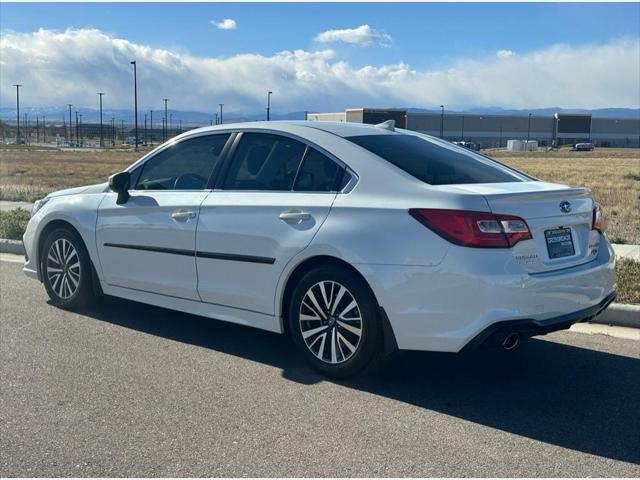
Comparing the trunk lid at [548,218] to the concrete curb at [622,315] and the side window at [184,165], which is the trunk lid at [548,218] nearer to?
the concrete curb at [622,315]

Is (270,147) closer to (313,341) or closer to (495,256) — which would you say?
(313,341)

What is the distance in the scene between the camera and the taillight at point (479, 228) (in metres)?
4.12

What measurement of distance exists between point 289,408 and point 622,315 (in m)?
3.39

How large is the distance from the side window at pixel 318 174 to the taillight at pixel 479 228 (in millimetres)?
879

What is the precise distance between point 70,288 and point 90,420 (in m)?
2.59

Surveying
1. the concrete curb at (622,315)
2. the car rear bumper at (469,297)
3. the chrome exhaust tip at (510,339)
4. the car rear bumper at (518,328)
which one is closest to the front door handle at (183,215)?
the car rear bumper at (469,297)

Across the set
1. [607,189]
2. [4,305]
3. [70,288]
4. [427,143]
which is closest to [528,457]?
[427,143]

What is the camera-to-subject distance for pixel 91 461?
3559 millimetres

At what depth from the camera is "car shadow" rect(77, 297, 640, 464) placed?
159 inches

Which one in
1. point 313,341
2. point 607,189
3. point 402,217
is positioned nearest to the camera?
point 402,217

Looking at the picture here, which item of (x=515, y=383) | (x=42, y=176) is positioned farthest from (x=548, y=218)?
(x=42, y=176)

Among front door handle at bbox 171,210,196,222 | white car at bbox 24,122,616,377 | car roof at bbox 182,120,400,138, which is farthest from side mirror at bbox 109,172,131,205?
car roof at bbox 182,120,400,138

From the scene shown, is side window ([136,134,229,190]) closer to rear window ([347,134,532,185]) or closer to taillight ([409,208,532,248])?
rear window ([347,134,532,185])

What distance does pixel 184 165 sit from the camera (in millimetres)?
5785
